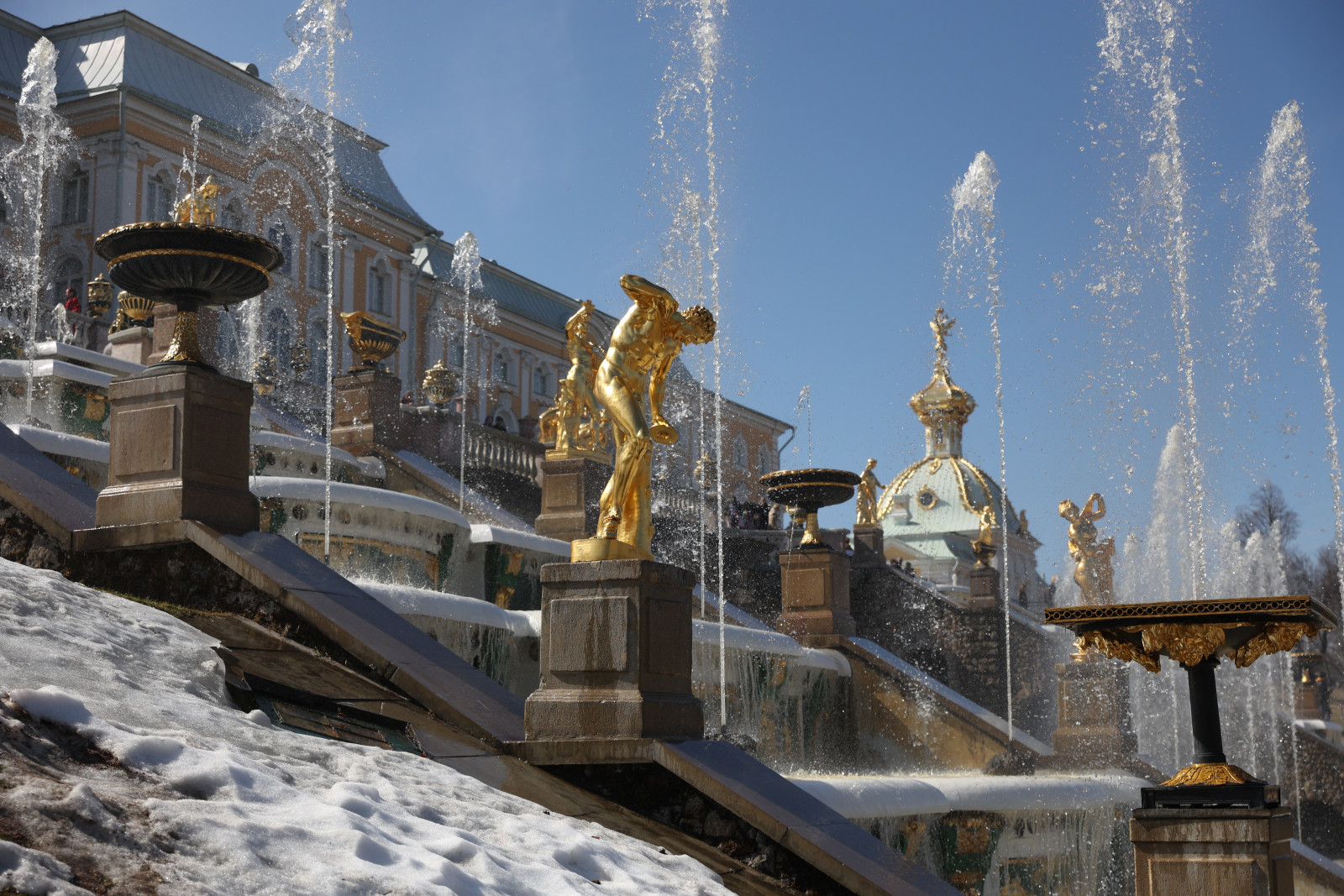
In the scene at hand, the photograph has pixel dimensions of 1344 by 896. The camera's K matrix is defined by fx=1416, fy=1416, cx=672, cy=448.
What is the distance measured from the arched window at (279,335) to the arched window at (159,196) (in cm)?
459

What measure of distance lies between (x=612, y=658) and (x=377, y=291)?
41724 mm

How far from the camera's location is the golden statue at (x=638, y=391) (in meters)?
8.72

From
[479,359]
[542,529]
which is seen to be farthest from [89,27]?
[542,529]

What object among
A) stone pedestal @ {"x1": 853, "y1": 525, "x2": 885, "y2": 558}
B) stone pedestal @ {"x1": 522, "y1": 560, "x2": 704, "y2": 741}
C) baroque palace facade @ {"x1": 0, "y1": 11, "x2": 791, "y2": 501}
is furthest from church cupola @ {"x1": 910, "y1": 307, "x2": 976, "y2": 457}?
stone pedestal @ {"x1": 522, "y1": 560, "x2": 704, "y2": 741}

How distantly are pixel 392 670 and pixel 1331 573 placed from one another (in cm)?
6413

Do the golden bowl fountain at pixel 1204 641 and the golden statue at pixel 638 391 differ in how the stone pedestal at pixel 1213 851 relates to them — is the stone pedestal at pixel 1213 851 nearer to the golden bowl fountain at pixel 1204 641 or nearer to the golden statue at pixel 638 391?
the golden bowl fountain at pixel 1204 641

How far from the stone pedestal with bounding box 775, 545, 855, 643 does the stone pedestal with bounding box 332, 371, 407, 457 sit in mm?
6791

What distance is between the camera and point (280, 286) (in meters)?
43.3

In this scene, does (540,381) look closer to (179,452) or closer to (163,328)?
(163,328)

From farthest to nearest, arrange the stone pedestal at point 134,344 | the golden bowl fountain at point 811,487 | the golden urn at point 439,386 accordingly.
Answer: the golden urn at point 439,386 → the stone pedestal at point 134,344 → the golden bowl fountain at point 811,487

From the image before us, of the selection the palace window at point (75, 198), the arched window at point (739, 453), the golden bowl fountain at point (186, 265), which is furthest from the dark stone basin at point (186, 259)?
the arched window at point (739, 453)

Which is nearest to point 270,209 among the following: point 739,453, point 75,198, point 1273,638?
point 75,198

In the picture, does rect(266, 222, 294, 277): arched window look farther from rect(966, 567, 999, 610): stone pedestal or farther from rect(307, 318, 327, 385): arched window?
rect(966, 567, 999, 610): stone pedestal

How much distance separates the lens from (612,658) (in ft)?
26.6
